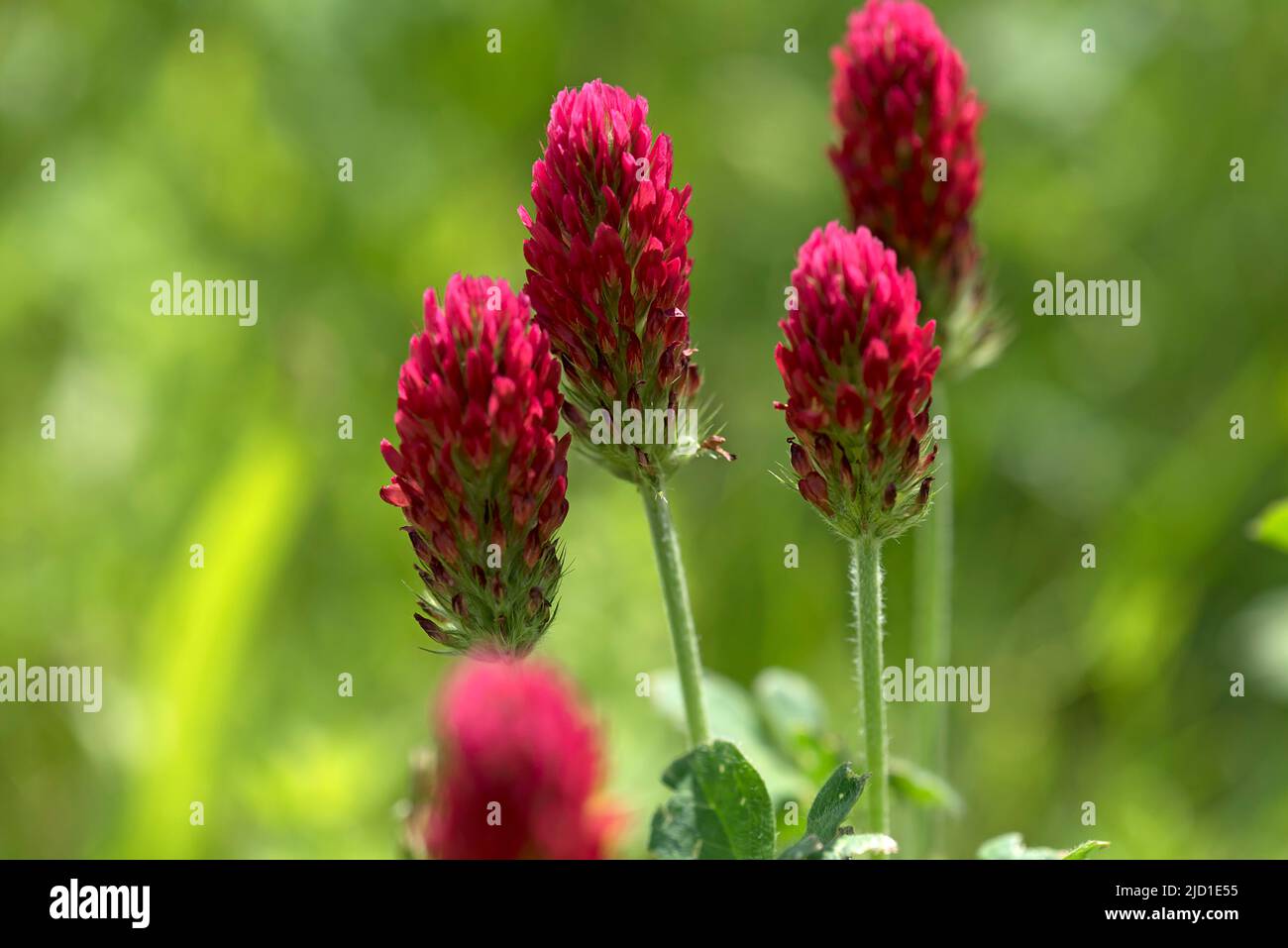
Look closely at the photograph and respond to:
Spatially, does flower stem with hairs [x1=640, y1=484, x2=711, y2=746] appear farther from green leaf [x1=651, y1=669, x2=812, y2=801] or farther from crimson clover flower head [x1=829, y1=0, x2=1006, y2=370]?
crimson clover flower head [x1=829, y1=0, x2=1006, y2=370]

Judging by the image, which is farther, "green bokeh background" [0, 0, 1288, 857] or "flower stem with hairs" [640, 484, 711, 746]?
"green bokeh background" [0, 0, 1288, 857]

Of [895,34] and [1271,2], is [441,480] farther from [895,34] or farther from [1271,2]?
[1271,2]

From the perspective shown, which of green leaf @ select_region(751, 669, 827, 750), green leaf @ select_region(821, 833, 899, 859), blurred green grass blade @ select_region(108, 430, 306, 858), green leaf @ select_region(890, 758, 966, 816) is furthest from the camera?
blurred green grass blade @ select_region(108, 430, 306, 858)

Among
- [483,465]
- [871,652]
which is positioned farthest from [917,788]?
[483,465]

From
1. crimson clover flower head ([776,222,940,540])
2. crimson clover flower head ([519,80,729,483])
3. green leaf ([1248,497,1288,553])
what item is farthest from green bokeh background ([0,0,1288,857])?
crimson clover flower head ([776,222,940,540])
